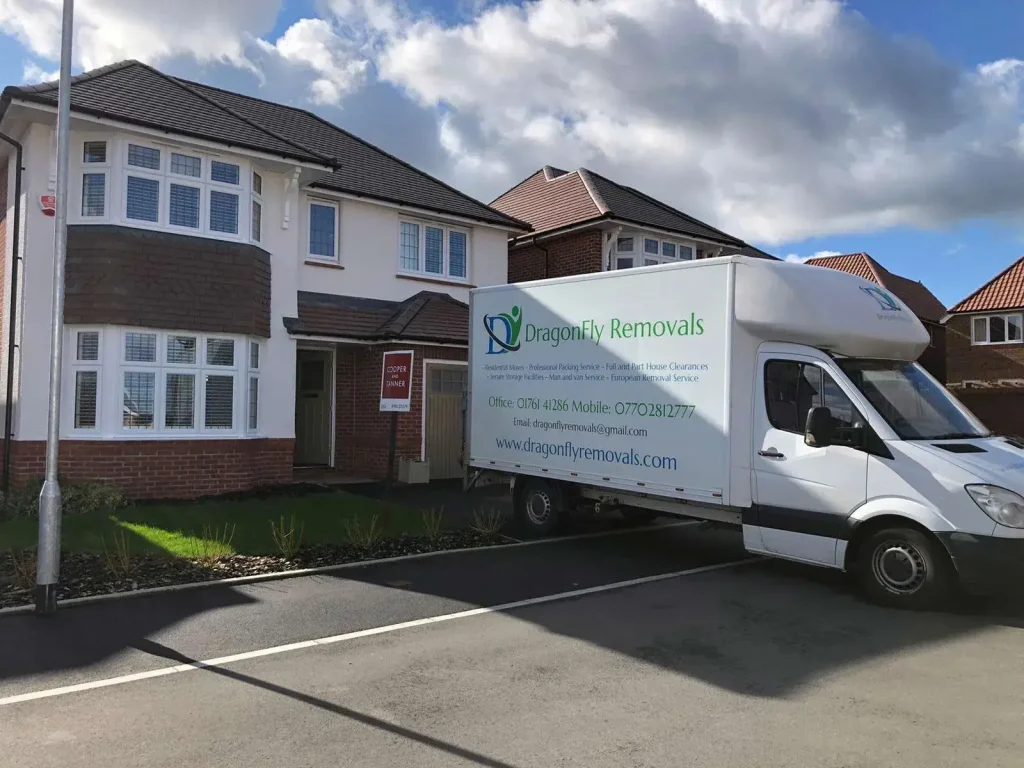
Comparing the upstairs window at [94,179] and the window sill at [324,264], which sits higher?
the upstairs window at [94,179]

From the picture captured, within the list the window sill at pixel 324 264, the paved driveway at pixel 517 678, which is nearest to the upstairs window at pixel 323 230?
the window sill at pixel 324 264

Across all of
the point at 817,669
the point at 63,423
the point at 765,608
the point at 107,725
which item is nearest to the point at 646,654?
the point at 817,669

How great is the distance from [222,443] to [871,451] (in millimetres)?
9679

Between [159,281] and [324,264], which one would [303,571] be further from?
[324,264]

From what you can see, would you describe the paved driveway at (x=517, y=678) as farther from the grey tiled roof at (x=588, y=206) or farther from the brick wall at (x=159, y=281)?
the grey tiled roof at (x=588, y=206)

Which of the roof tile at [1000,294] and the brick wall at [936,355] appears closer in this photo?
the roof tile at [1000,294]

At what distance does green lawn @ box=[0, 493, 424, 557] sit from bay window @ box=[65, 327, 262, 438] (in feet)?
4.68

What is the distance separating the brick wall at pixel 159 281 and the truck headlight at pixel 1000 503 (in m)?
10.5

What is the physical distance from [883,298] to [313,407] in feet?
39.6

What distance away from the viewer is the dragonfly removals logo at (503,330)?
414 inches

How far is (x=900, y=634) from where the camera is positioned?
6.03 m

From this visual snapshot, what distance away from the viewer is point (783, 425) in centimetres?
755

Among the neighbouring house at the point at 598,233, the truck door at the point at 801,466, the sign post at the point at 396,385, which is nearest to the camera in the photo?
the truck door at the point at 801,466

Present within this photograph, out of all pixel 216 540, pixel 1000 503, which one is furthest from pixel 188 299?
pixel 1000 503
